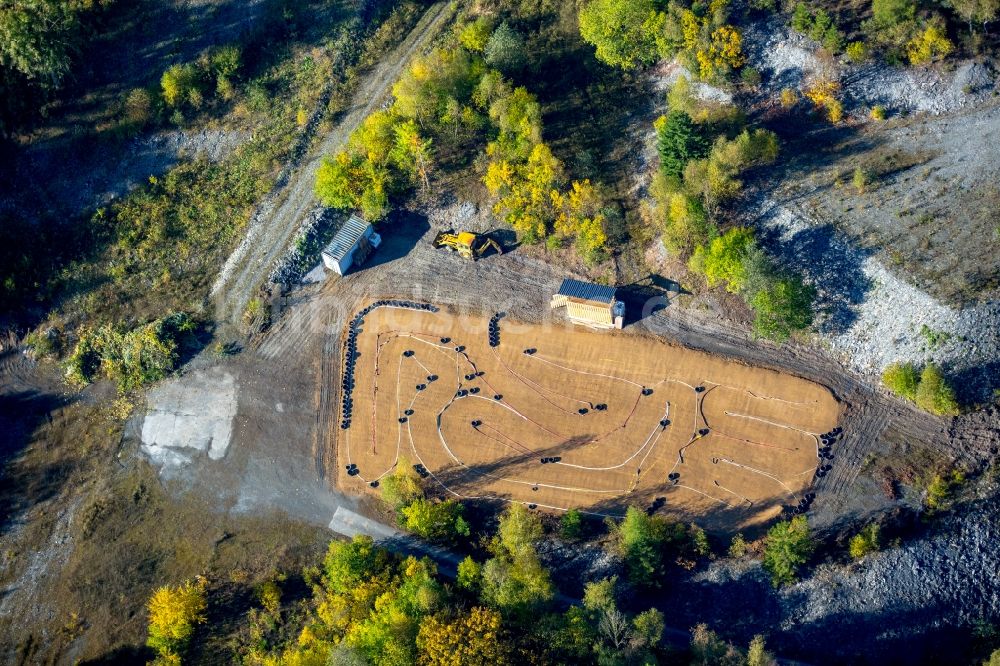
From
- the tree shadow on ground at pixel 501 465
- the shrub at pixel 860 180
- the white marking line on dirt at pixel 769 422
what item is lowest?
the tree shadow on ground at pixel 501 465

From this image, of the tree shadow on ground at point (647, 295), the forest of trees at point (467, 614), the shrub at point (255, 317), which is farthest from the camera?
the shrub at point (255, 317)

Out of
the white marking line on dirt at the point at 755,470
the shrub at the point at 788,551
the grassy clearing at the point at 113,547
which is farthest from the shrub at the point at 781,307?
the grassy clearing at the point at 113,547

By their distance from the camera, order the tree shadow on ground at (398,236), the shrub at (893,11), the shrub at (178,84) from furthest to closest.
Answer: the shrub at (178,84) → the tree shadow on ground at (398,236) → the shrub at (893,11)

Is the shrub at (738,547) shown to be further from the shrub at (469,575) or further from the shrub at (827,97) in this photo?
the shrub at (827,97)

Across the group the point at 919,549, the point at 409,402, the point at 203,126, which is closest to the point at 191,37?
the point at 203,126

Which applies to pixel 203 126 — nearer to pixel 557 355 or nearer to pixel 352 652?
pixel 557 355

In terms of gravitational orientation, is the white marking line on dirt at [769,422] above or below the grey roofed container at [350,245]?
below
